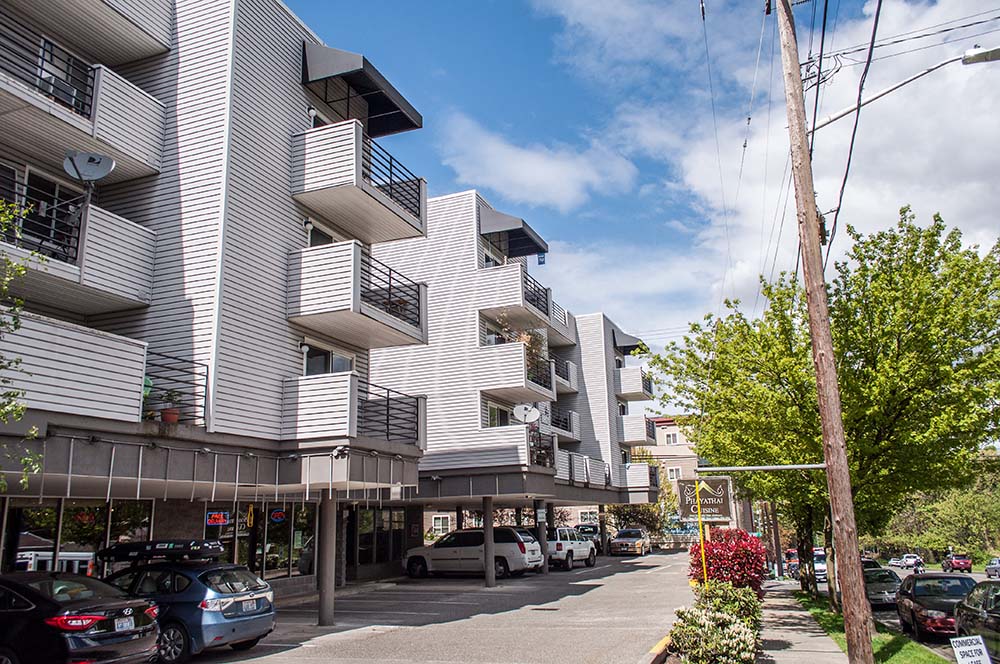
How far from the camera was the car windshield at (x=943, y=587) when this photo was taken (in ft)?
60.4

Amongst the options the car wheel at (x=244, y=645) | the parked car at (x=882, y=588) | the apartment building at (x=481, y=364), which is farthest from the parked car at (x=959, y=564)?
the car wheel at (x=244, y=645)

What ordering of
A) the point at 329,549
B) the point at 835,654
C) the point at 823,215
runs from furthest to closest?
the point at 329,549
the point at 835,654
the point at 823,215

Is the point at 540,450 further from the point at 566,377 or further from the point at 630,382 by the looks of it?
the point at 630,382

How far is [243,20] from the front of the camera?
17047mm

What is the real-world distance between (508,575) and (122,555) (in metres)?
19.9

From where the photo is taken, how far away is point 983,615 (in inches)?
533

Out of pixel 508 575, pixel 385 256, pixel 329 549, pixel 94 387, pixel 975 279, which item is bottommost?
pixel 508 575

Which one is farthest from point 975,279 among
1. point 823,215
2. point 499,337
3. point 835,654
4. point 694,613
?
point 499,337

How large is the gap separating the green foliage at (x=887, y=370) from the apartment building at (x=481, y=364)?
1144cm

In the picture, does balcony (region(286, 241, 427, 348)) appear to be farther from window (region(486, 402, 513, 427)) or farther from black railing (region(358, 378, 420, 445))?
window (region(486, 402, 513, 427))

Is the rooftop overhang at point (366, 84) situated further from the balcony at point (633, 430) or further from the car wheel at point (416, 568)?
the balcony at point (633, 430)

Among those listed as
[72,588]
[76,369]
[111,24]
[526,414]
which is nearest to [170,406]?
[76,369]

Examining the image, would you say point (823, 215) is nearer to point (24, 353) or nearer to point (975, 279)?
point (975, 279)

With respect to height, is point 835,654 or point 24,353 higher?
point 24,353
